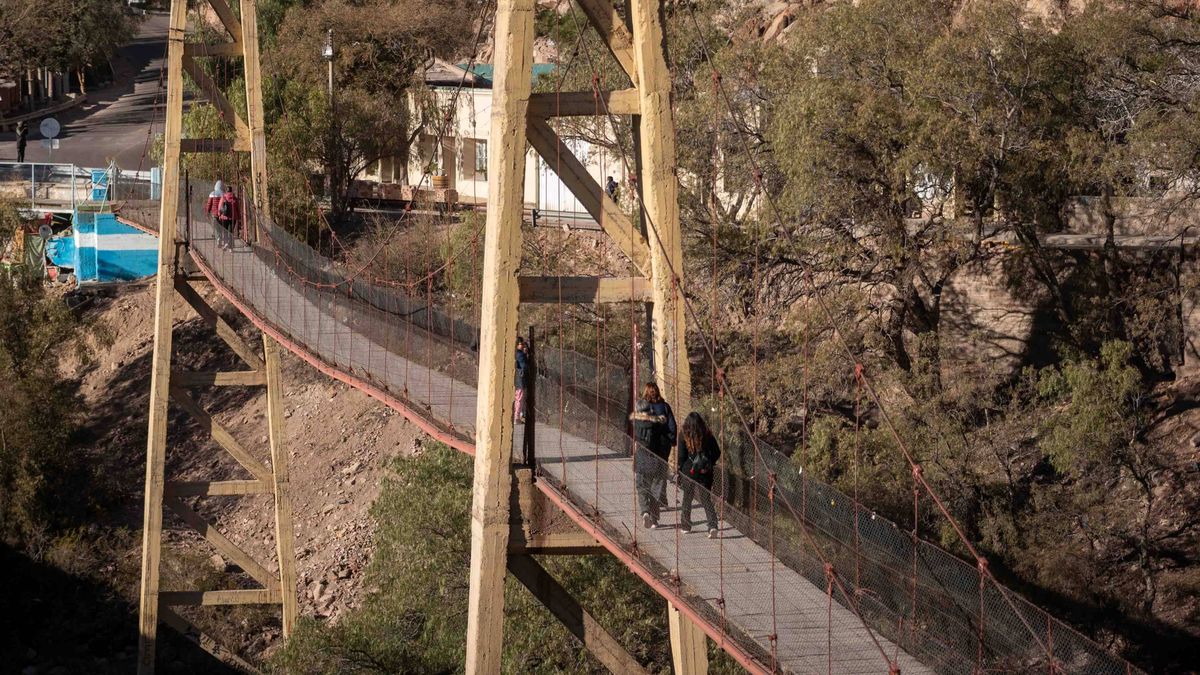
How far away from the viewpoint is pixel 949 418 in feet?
55.4

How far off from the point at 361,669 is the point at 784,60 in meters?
8.70

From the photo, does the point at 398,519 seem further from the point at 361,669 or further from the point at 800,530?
the point at 800,530

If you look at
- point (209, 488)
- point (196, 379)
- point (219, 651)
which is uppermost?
point (196, 379)

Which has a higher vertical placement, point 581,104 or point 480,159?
point 581,104

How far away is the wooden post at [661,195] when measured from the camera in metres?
8.50

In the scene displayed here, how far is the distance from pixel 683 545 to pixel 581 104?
2569mm

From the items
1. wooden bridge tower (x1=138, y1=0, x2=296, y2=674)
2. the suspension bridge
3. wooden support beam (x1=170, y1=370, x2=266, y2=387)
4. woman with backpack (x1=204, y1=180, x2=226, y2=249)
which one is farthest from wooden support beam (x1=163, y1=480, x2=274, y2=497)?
the suspension bridge

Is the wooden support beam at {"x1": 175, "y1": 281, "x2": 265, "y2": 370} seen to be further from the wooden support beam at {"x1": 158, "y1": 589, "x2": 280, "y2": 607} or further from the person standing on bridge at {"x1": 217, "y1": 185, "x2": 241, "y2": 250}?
the wooden support beam at {"x1": 158, "y1": 589, "x2": 280, "y2": 607}

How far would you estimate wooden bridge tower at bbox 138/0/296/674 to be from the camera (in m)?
17.7

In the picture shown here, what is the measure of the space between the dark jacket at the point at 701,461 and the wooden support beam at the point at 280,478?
32.4ft

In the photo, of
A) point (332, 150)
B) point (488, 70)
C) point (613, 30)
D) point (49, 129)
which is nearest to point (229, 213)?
point (613, 30)

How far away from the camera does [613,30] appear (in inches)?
346

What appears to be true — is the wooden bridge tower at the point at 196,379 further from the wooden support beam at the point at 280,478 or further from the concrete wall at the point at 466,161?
the concrete wall at the point at 466,161

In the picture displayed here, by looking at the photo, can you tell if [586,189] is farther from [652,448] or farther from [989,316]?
[989,316]
